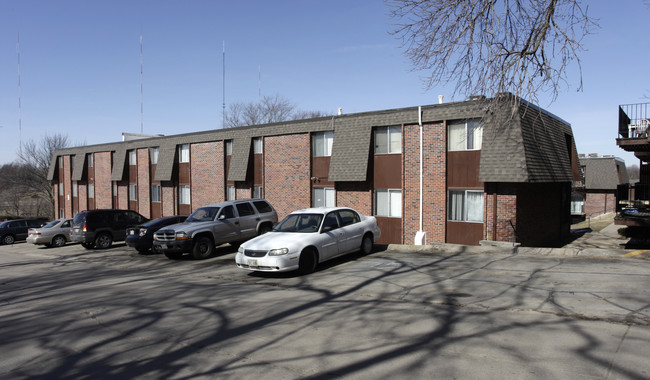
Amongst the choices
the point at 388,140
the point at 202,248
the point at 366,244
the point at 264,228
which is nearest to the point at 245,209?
the point at 264,228

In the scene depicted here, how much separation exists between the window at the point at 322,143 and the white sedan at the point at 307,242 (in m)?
8.34

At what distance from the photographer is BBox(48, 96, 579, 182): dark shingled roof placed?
47.0ft

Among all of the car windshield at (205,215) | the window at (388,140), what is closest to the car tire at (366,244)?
the car windshield at (205,215)

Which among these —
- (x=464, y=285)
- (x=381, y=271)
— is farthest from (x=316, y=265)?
(x=464, y=285)

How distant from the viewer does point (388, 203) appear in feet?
61.8

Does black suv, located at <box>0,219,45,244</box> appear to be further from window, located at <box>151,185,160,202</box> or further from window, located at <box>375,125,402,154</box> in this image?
window, located at <box>375,125,402,154</box>

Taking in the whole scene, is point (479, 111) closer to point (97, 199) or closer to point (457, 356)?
point (457, 356)

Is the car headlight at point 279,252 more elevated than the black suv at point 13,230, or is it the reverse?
the car headlight at point 279,252

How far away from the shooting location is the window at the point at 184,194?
28.3 m

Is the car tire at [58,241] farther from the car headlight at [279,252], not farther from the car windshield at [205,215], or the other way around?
the car headlight at [279,252]

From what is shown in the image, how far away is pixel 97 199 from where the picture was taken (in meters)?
36.4

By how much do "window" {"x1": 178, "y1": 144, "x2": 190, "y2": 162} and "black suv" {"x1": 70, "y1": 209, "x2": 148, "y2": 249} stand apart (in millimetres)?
7242

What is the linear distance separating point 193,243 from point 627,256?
12512mm

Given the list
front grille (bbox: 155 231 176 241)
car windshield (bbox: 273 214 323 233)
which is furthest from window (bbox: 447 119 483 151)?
front grille (bbox: 155 231 176 241)
